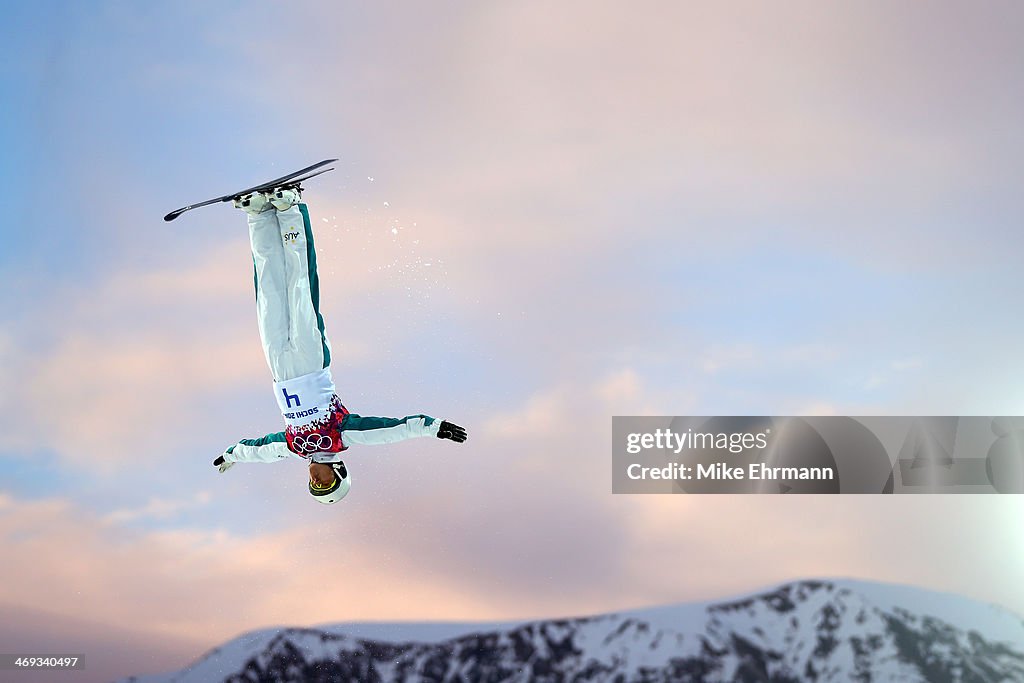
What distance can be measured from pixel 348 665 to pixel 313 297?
1204 cm

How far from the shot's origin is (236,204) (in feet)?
36.7

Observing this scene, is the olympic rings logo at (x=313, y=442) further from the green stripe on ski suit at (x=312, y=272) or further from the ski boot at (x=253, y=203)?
the ski boot at (x=253, y=203)

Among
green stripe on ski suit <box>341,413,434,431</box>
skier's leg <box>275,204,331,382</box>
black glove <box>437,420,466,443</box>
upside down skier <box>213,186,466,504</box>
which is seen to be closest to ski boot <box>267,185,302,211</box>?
upside down skier <box>213,186,466,504</box>

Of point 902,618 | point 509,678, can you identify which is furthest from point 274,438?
point 902,618

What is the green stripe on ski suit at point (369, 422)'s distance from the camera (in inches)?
452

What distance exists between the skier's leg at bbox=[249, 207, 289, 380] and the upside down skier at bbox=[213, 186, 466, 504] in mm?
11

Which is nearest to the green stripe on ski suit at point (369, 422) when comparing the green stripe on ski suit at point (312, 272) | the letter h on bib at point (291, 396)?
the letter h on bib at point (291, 396)

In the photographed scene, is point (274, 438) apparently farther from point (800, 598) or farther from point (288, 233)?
point (800, 598)

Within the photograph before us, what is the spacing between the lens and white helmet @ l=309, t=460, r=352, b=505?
479 inches

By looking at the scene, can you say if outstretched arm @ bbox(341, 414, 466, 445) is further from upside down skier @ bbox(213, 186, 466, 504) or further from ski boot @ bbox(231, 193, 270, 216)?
ski boot @ bbox(231, 193, 270, 216)

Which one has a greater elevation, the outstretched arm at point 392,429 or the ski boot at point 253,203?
the ski boot at point 253,203

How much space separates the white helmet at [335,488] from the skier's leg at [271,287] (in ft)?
4.37

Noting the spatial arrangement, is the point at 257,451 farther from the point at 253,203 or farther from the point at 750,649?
the point at 750,649

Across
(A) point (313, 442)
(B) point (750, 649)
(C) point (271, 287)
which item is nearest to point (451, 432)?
(A) point (313, 442)
